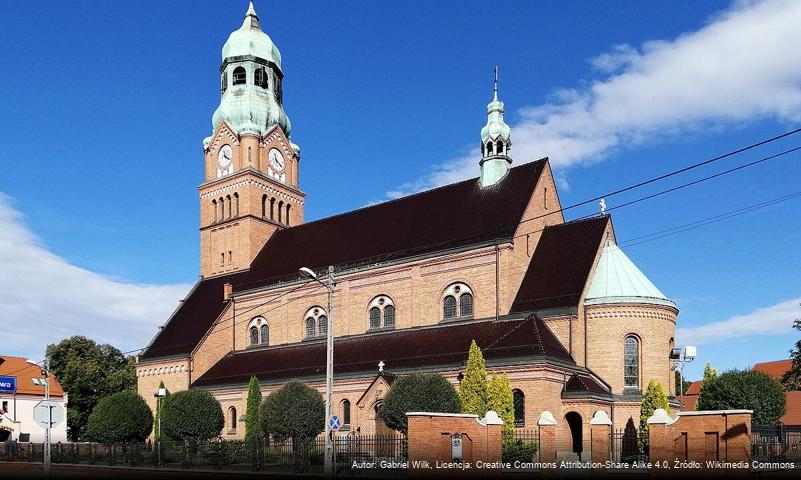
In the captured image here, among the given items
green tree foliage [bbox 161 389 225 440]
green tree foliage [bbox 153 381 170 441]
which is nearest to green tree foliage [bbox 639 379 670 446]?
green tree foliage [bbox 161 389 225 440]

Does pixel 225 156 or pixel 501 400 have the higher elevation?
pixel 225 156

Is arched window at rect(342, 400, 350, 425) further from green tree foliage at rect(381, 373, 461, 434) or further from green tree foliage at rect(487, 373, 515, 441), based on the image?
green tree foliage at rect(487, 373, 515, 441)

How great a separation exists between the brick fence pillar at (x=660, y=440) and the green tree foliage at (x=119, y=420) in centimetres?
3273

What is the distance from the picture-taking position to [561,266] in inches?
1689

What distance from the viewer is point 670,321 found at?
41.5 meters

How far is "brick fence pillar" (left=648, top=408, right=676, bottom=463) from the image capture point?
26.8 meters

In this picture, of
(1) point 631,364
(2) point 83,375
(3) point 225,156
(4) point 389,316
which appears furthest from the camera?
(2) point 83,375

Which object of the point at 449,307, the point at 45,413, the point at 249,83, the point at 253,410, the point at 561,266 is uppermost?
the point at 249,83

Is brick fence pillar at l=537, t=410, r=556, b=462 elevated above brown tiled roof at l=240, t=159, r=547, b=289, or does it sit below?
below

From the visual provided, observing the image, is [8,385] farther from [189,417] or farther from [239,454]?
[239,454]

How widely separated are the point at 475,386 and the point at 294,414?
30.0 ft

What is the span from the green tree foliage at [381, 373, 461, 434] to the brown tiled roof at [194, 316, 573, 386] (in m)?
3.98

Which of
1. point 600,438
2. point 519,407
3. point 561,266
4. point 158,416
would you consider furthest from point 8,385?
point 600,438

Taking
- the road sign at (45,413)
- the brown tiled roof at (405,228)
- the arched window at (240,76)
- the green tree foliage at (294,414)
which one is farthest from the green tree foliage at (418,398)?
the arched window at (240,76)
